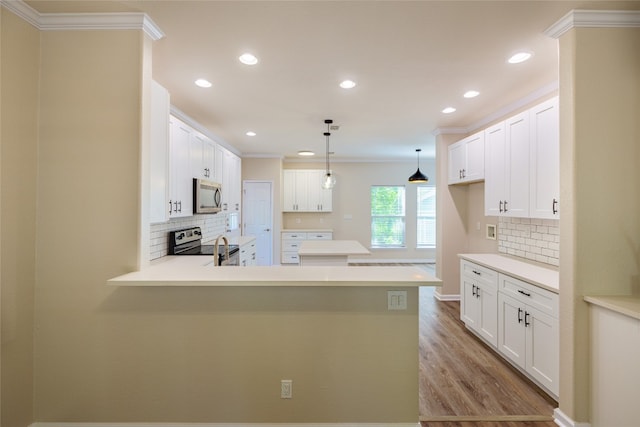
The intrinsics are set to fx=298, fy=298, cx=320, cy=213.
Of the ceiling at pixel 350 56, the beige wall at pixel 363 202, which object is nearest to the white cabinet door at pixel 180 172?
the ceiling at pixel 350 56

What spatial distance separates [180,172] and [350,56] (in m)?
2.01

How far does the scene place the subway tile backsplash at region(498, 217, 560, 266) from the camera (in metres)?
2.90

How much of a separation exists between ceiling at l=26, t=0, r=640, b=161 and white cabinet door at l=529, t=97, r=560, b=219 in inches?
16.1

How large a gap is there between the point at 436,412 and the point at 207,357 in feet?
5.42

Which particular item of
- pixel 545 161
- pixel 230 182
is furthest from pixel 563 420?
pixel 230 182

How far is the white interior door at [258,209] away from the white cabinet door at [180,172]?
334cm

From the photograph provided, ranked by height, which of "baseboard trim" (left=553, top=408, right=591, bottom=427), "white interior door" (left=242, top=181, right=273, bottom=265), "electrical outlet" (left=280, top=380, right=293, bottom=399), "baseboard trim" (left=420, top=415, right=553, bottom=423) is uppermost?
"white interior door" (left=242, top=181, right=273, bottom=265)

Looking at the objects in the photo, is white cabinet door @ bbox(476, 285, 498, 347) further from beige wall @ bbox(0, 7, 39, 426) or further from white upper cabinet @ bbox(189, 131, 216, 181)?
beige wall @ bbox(0, 7, 39, 426)

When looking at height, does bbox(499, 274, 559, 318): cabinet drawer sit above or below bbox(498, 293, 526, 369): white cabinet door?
above

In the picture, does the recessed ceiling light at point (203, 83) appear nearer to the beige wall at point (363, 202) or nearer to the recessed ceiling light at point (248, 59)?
the recessed ceiling light at point (248, 59)

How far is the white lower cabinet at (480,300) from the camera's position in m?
2.97

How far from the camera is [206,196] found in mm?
3723

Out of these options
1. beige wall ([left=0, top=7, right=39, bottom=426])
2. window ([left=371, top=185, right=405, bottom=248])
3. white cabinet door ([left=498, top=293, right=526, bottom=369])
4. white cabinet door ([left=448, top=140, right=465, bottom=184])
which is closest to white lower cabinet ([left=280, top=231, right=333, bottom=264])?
window ([left=371, top=185, right=405, bottom=248])

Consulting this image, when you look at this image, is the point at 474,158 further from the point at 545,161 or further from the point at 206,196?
the point at 206,196
